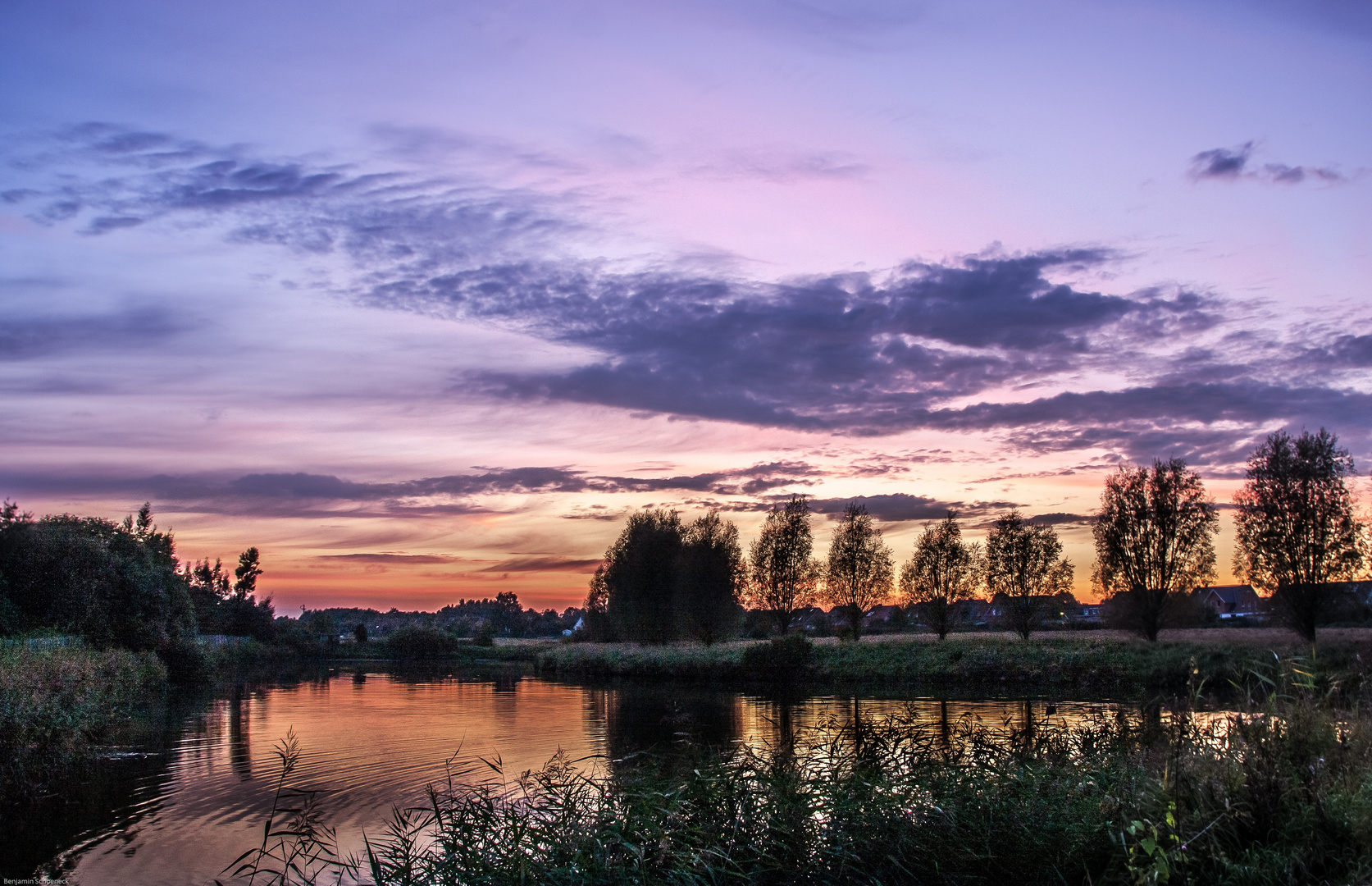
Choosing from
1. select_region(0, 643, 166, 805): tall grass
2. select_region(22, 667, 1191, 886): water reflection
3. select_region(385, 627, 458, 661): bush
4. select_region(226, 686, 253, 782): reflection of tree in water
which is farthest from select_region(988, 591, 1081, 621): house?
select_region(0, 643, 166, 805): tall grass

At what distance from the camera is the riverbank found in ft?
110

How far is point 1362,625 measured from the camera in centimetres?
4734

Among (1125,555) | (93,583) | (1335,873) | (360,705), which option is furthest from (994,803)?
(1125,555)

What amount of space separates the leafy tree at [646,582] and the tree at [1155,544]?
91.0 ft

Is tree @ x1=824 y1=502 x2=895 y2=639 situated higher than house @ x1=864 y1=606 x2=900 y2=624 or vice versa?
tree @ x1=824 y1=502 x2=895 y2=639

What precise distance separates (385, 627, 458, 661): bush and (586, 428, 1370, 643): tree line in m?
13.9

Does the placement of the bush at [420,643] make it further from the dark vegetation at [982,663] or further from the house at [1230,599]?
the house at [1230,599]

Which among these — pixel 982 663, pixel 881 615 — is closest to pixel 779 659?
pixel 982 663

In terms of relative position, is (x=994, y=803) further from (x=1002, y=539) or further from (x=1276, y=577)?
(x=1002, y=539)

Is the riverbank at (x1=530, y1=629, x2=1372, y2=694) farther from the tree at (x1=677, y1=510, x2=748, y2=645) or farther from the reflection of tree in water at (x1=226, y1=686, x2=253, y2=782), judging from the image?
the reflection of tree in water at (x1=226, y1=686, x2=253, y2=782)

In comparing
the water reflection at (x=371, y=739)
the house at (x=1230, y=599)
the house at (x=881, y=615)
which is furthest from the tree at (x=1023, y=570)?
the house at (x=1230, y=599)

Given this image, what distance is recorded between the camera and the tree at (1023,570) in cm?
5147

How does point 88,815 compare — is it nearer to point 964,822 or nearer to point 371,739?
point 371,739

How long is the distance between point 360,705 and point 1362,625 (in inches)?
1974
